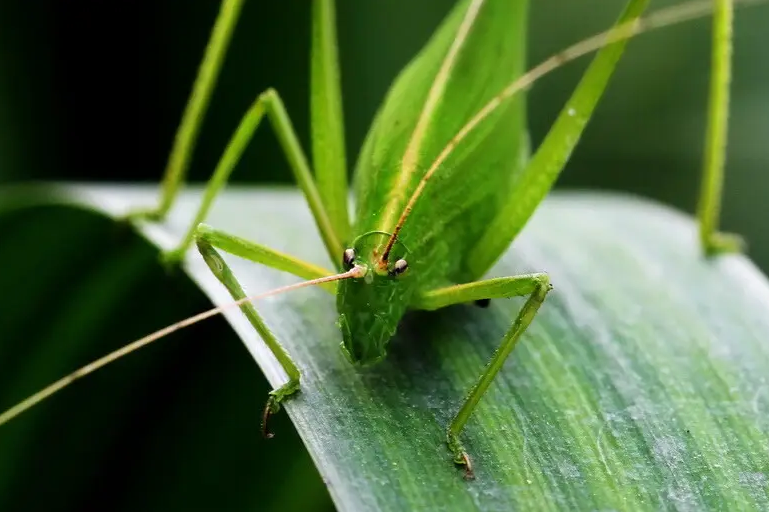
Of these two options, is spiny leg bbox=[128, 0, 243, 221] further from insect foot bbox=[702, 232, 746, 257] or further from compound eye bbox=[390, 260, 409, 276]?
insect foot bbox=[702, 232, 746, 257]

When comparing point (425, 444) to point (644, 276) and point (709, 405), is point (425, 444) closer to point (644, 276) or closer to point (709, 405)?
point (709, 405)

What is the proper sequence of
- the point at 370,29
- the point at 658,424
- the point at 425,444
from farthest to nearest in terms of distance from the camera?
the point at 370,29, the point at 658,424, the point at 425,444

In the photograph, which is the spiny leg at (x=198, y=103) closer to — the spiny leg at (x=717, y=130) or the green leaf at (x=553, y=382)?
the green leaf at (x=553, y=382)

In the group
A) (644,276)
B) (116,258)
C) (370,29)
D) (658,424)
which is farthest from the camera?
(370,29)

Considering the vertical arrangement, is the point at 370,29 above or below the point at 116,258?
above

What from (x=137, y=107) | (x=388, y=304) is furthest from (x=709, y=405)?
(x=137, y=107)

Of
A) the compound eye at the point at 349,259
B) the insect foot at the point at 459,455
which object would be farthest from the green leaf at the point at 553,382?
the compound eye at the point at 349,259
